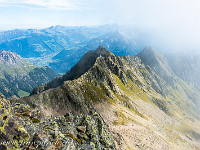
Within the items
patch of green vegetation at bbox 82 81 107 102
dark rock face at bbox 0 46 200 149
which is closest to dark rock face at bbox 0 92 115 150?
dark rock face at bbox 0 46 200 149

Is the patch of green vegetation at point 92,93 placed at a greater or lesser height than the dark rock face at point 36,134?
lesser

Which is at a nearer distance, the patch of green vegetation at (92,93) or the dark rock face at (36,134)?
the dark rock face at (36,134)

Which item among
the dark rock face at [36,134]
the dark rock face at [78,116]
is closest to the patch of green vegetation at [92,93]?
the dark rock face at [78,116]

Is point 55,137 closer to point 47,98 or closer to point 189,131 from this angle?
point 47,98

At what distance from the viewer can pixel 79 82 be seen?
382 ft

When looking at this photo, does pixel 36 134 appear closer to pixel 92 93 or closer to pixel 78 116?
pixel 78 116

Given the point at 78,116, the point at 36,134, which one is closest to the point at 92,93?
the point at 78,116

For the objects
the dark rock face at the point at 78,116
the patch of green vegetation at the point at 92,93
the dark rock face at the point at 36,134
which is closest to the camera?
the dark rock face at the point at 36,134

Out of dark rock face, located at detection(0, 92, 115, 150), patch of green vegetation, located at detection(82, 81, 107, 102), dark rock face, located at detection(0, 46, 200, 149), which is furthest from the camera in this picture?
patch of green vegetation, located at detection(82, 81, 107, 102)

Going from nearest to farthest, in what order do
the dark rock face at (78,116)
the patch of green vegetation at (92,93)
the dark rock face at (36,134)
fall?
the dark rock face at (36,134)
the dark rock face at (78,116)
the patch of green vegetation at (92,93)

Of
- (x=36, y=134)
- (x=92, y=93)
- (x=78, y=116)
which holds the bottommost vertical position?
(x=92, y=93)

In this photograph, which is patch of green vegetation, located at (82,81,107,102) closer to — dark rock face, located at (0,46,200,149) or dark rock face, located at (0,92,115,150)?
dark rock face, located at (0,46,200,149)

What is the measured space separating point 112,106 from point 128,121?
1614cm

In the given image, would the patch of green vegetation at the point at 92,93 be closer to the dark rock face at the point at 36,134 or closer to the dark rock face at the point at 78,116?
the dark rock face at the point at 78,116
